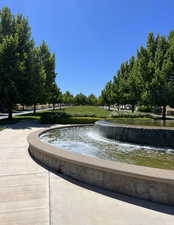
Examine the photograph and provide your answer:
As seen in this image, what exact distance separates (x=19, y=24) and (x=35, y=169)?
21.0 meters

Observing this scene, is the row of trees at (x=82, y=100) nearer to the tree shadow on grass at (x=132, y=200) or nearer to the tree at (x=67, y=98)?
the tree at (x=67, y=98)

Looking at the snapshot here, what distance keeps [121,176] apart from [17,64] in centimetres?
1869

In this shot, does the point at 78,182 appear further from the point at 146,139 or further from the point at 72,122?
the point at 72,122

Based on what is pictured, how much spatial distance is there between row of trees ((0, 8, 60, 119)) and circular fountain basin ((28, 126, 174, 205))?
54.0ft

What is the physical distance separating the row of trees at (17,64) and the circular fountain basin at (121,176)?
1647 centimetres

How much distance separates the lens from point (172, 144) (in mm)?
7750

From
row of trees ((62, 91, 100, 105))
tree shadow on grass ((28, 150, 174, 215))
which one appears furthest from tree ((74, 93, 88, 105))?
tree shadow on grass ((28, 150, 174, 215))

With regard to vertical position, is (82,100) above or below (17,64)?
below

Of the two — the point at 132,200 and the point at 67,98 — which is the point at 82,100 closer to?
the point at 67,98

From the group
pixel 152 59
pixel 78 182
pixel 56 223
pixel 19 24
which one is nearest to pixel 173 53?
pixel 152 59

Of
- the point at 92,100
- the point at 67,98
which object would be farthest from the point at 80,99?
the point at 67,98

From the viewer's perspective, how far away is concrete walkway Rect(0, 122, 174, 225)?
2902mm

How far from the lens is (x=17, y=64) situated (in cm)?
1923

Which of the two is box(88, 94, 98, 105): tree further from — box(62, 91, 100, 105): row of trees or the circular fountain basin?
the circular fountain basin
